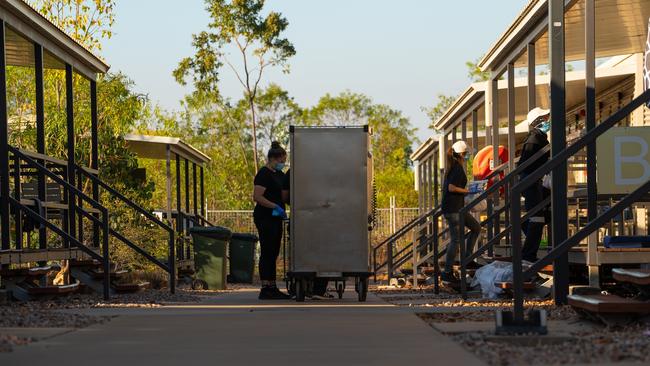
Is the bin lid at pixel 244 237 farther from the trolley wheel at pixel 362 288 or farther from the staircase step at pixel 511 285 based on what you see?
the staircase step at pixel 511 285

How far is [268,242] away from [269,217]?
30cm

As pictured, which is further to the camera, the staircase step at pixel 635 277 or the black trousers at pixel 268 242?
the black trousers at pixel 268 242

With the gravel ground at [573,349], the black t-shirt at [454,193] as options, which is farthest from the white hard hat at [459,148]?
the gravel ground at [573,349]

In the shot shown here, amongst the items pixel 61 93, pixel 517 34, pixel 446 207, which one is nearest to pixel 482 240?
pixel 446 207

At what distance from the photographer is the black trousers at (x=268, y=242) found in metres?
15.0

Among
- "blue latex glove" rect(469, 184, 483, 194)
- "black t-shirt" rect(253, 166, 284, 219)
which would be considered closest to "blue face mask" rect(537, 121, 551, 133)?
"blue latex glove" rect(469, 184, 483, 194)

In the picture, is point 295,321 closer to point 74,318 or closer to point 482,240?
point 74,318

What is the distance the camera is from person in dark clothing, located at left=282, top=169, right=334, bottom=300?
1458 cm

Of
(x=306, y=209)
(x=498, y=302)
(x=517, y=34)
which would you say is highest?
(x=517, y=34)

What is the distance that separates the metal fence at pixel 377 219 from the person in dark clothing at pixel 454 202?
2128 cm

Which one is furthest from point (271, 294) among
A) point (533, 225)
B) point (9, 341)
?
point (9, 341)

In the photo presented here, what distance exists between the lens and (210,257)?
68.5ft

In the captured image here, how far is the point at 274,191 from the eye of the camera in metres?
15.0

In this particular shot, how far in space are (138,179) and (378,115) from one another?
5007 cm
